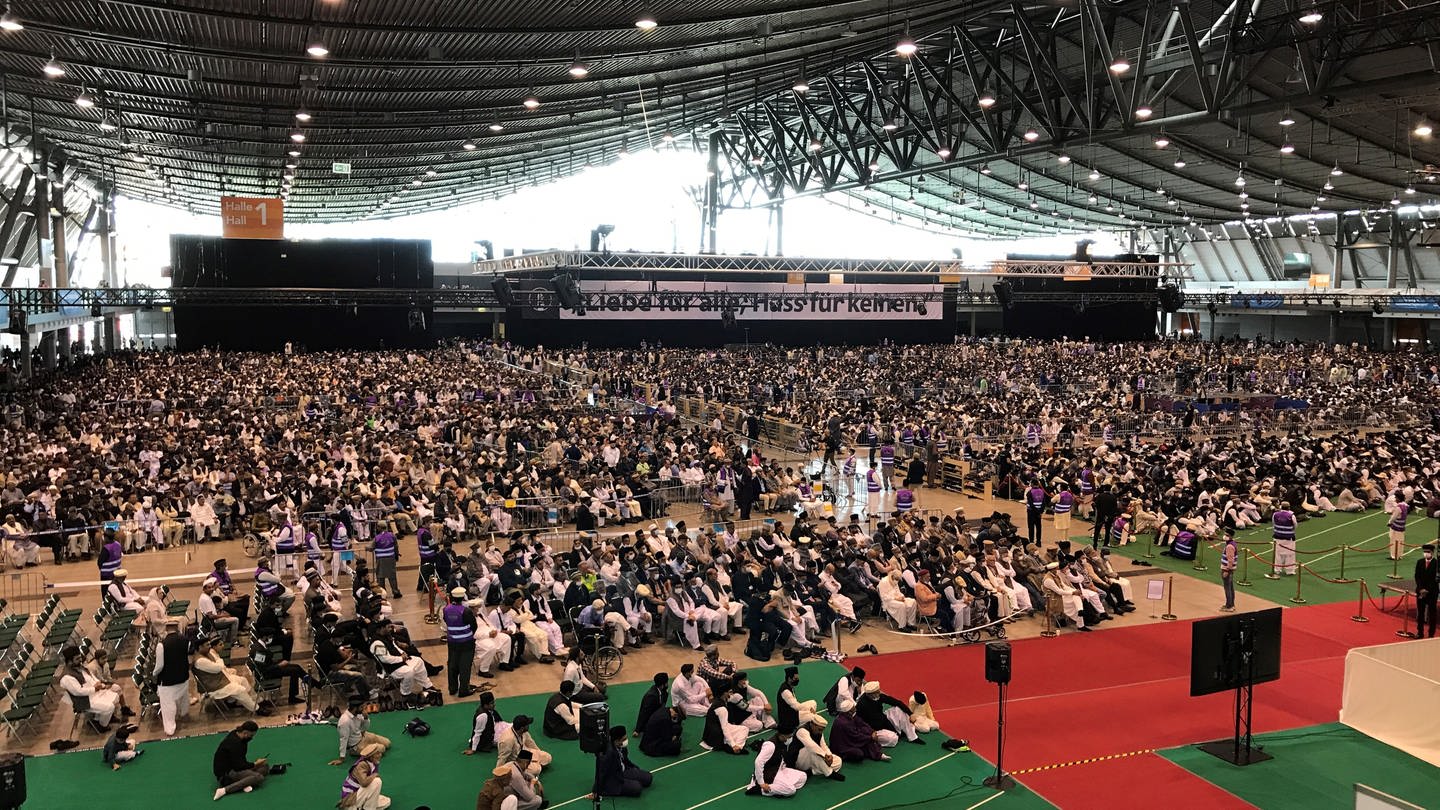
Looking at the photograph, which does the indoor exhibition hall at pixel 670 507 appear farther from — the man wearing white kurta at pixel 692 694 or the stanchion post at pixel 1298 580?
the stanchion post at pixel 1298 580

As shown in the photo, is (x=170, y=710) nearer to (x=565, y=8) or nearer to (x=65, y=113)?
(x=565, y=8)

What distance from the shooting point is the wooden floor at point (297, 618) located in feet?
37.4

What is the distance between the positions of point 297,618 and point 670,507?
9.48 m

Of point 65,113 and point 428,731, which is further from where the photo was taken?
point 65,113

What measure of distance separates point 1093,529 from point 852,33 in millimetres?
15538

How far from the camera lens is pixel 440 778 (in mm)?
Answer: 9984

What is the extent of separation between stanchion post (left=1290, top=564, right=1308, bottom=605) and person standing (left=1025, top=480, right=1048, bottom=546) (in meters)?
4.45

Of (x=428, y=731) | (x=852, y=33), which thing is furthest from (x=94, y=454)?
(x=852, y=33)

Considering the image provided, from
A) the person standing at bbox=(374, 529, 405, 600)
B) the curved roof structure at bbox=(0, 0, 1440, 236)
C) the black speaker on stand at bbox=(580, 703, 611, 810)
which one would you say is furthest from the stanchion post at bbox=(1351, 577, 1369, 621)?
the person standing at bbox=(374, 529, 405, 600)

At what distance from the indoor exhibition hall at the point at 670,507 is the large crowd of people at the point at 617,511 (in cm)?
10

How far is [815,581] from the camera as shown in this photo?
50.4 feet

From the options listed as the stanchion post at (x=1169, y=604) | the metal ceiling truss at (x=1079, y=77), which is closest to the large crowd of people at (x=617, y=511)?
the stanchion post at (x=1169, y=604)

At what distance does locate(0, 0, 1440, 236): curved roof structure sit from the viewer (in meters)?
21.9

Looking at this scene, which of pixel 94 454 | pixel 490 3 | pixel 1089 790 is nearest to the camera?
pixel 1089 790
